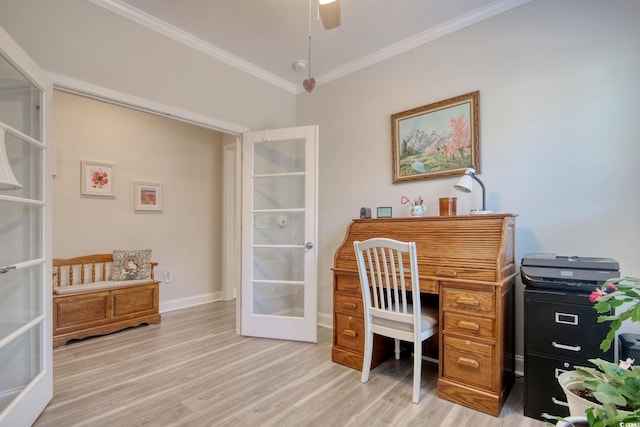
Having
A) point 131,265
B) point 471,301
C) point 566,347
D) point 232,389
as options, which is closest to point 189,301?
point 131,265

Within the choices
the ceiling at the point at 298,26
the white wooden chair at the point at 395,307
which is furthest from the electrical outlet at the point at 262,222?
the ceiling at the point at 298,26

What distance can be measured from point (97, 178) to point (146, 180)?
1.67 feet

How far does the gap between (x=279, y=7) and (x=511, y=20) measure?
68.2 inches

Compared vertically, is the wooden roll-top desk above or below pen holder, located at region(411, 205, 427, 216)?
below

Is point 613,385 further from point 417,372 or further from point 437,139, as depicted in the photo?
point 437,139

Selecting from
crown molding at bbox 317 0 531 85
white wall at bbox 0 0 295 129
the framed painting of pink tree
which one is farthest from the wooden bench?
crown molding at bbox 317 0 531 85

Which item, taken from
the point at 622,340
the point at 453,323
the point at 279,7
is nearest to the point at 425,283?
the point at 453,323

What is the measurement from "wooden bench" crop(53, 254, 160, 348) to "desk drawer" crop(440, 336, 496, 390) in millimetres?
3025

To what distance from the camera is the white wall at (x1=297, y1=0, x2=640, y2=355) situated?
1.85m

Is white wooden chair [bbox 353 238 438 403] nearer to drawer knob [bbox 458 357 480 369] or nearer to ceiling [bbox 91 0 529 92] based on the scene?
drawer knob [bbox 458 357 480 369]

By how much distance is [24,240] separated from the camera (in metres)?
1.70

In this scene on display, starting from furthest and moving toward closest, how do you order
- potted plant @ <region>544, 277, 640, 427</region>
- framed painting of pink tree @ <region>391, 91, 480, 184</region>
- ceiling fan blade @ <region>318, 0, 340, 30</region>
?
framed painting of pink tree @ <region>391, 91, 480, 184</region> → ceiling fan blade @ <region>318, 0, 340, 30</region> → potted plant @ <region>544, 277, 640, 427</region>

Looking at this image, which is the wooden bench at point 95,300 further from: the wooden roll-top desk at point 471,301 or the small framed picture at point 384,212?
the small framed picture at point 384,212

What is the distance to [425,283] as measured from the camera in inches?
79.5
